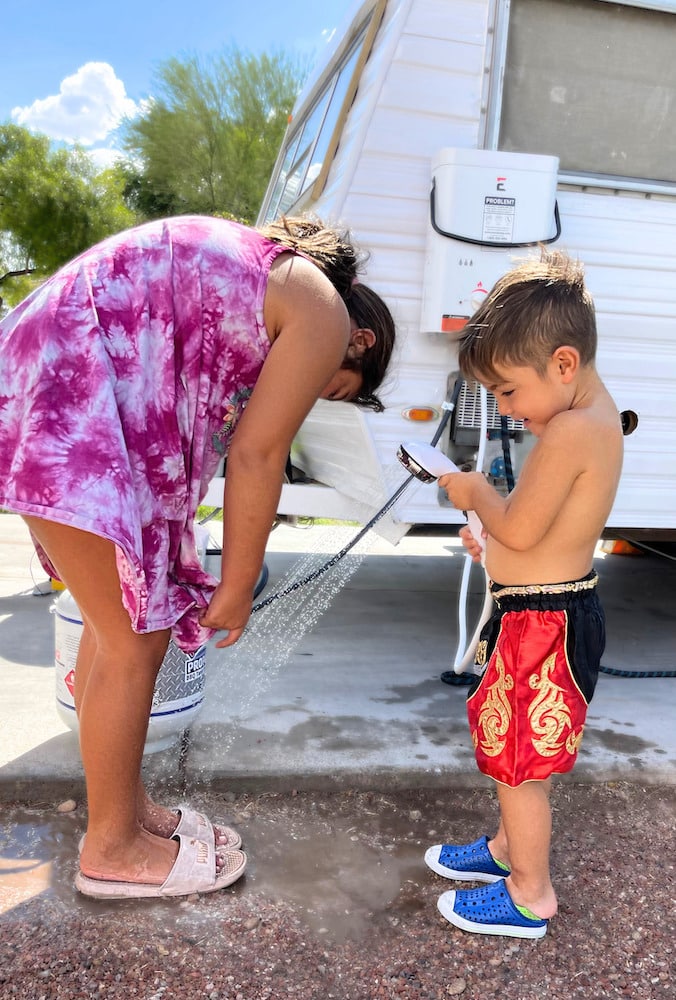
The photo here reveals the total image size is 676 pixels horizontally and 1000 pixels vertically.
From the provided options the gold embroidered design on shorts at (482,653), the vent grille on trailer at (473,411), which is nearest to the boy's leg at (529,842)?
the gold embroidered design on shorts at (482,653)

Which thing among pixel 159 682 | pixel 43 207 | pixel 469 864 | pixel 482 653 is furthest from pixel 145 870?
pixel 43 207

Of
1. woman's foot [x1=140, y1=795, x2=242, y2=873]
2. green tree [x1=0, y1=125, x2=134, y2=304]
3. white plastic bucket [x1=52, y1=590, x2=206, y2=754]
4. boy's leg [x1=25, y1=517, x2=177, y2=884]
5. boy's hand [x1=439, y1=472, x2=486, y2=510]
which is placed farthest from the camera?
green tree [x1=0, y1=125, x2=134, y2=304]

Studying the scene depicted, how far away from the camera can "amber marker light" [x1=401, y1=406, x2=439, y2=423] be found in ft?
9.05

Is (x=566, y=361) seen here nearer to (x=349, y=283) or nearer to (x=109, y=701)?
(x=349, y=283)

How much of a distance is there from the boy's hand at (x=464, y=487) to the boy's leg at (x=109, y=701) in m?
0.69

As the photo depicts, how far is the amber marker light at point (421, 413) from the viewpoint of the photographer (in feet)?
9.05

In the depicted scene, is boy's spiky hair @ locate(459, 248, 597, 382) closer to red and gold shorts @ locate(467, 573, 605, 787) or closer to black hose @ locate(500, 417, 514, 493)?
red and gold shorts @ locate(467, 573, 605, 787)

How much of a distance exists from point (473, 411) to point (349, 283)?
3.95 feet

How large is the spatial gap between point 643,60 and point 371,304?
1842 millimetres

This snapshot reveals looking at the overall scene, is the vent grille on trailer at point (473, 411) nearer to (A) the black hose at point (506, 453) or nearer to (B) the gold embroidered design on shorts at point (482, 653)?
(A) the black hose at point (506, 453)

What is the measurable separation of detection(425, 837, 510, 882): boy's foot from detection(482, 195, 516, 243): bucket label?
1.81 meters

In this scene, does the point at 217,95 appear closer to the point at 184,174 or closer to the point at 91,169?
the point at 184,174

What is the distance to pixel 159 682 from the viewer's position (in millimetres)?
2188

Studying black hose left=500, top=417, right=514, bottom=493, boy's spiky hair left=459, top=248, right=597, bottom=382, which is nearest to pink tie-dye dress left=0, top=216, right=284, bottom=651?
boy's spiky hair left=459, top=248, right=597, bottom=382
